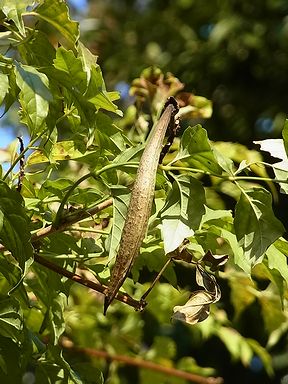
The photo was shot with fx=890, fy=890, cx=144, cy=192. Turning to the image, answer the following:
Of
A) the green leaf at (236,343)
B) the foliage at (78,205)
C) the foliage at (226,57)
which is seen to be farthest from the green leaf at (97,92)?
the foliage at (226,57)

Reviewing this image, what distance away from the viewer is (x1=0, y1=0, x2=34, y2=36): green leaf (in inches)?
26.8

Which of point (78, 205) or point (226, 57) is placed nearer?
point (78, 205)

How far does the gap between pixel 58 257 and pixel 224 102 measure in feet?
9.37

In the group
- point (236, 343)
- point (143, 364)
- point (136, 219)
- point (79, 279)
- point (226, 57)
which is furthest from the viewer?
point (226, 57)

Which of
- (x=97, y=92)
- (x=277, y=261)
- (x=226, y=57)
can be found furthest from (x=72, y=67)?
(x=226, y=57)

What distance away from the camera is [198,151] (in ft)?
2.30

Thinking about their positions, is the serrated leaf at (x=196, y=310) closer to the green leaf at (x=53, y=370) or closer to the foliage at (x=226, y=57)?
the green leaf at (x=53, y=370)

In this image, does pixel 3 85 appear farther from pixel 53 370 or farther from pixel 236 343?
pixel 236 343

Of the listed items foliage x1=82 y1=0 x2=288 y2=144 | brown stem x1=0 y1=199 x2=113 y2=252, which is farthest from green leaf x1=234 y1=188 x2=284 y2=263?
foliage x1=82 y1=0 x2=288 y2=144

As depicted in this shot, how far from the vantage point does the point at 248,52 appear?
350cm

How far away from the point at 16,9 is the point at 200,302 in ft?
0.88

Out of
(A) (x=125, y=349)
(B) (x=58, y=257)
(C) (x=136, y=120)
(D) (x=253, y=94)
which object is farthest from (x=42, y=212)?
(D) (x=253, y=94)

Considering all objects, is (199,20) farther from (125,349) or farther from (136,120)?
(136,120)

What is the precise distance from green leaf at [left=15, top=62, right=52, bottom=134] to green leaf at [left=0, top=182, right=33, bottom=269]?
0.18 ft
